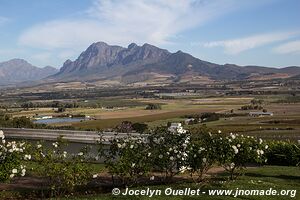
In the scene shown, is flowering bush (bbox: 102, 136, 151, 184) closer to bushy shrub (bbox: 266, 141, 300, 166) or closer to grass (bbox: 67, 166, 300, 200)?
grass (bbox: 67, 166, 300, 200)

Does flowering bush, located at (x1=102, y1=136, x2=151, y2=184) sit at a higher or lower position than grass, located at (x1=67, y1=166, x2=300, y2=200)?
higher

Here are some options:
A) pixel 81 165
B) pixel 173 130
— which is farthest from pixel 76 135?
pixel 81 165

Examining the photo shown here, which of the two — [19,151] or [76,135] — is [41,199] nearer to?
[19,151]

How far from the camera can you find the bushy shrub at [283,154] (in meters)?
36.1

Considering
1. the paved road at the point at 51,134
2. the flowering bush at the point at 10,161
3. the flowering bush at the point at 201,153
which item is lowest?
the paved road at the point at 51,134

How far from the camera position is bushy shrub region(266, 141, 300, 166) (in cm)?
3609

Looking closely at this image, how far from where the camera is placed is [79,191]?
24594 mm

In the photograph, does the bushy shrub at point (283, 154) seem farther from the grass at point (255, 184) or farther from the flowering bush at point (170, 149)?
the flowering bush at point (170, 149)

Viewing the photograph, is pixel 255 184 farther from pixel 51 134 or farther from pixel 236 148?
pixel 51 134

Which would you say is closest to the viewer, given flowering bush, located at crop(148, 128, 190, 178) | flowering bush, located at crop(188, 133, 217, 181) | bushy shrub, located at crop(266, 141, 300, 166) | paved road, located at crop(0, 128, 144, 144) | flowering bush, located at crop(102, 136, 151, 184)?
flowering bush, located at crop(102, 136, 151, 184)

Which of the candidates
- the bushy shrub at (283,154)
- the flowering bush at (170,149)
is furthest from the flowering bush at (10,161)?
the bushy shrub at (283,154)

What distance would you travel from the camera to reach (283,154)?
37219mm

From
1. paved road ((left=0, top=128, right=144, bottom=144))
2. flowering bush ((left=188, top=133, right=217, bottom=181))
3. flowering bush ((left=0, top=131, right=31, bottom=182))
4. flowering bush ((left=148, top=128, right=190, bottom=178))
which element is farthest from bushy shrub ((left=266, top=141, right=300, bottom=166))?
flowering bush ((left=0, top=131, right=31, bottom=182))

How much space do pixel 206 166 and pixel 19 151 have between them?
475 inches
